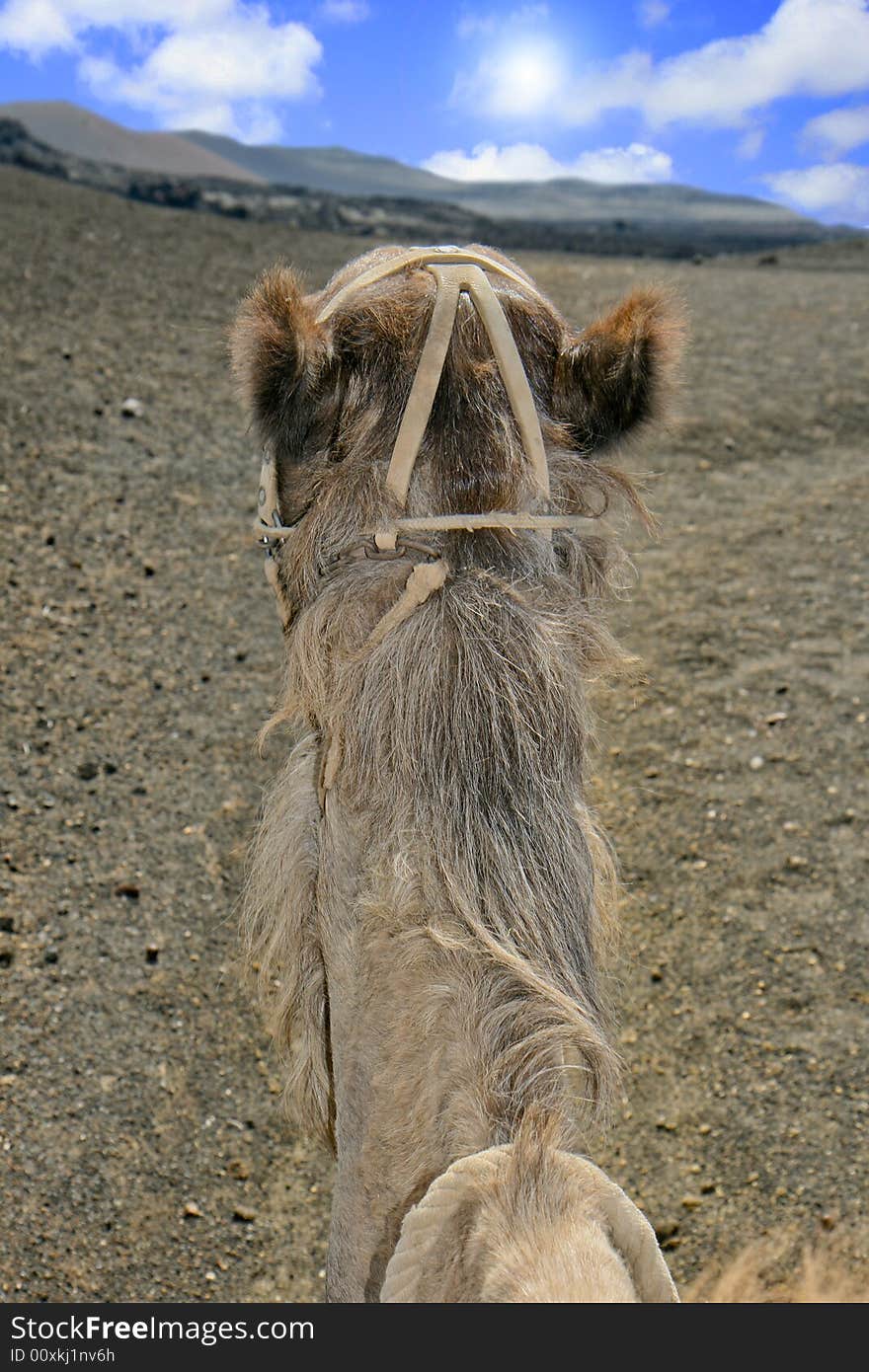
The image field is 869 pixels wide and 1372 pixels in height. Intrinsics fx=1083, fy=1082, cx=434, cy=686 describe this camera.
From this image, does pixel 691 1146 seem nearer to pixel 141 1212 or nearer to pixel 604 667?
pixel 141 1212

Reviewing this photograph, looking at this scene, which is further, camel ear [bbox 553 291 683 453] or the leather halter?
camel ear [bbox 553 291 683 453]

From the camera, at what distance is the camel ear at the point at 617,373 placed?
1.78 metres

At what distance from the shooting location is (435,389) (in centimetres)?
165

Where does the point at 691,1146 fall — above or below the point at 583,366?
below

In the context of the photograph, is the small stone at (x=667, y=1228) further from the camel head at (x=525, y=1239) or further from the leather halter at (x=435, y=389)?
the leather halter at (x=435, y=389)

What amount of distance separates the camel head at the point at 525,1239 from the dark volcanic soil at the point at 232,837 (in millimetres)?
1797

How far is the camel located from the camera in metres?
1.37

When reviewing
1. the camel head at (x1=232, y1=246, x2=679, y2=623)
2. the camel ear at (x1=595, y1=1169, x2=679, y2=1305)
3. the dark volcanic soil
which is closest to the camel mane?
the camel head at (x1=232, y1=246, x2=679, y2=623)

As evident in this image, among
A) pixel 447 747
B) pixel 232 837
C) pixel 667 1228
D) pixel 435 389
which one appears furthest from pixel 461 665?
pixel 232 837

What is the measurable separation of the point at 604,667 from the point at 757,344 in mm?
8807

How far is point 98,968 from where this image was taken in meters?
3.51

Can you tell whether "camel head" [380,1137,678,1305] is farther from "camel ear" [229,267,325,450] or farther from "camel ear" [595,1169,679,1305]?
"camel ear" [229,267,325,450]

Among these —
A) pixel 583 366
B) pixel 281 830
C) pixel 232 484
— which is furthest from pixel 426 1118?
pixel 232 484

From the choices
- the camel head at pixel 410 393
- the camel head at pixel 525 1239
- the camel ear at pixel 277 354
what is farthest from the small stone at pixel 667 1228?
the camel ear at pixel 277 354
